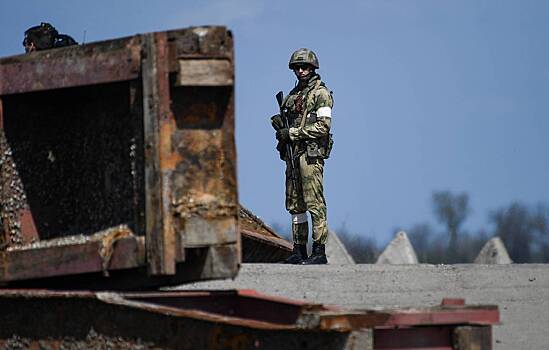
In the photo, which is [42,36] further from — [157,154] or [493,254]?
[493,254]

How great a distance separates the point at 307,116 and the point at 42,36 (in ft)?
11.0

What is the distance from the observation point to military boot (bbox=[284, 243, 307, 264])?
14.4 meters

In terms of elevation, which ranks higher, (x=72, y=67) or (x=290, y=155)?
(x=290, y=155)

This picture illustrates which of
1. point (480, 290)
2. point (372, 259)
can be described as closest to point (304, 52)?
point (480, 290)

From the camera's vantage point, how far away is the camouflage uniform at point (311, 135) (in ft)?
45.5

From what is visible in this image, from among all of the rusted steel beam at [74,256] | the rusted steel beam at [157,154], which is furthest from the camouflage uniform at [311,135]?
the rusted steel beam at [157,154]

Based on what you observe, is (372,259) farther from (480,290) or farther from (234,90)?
(234,90)

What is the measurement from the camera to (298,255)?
14484 millimetres

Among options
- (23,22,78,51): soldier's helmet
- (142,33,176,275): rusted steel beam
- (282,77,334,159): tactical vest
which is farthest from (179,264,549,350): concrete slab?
(142,33,176,275): rusted steel beam

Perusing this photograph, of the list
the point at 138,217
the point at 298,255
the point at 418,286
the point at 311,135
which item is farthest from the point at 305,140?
the point at 138,217

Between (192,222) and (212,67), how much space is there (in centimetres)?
83

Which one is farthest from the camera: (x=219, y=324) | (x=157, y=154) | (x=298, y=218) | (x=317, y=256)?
(x=317, y=256)

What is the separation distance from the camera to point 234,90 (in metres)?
7.49

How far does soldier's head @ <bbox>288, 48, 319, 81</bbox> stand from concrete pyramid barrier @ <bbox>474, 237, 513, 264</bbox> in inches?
262
